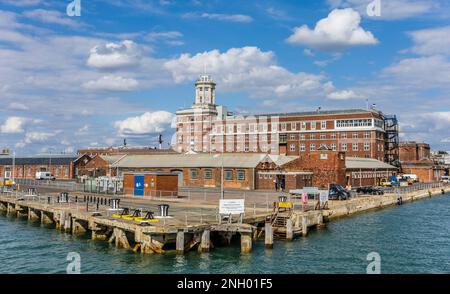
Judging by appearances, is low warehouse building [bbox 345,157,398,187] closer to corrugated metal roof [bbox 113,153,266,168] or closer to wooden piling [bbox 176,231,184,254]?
corrugated metal roof [bbox 113,153,266,168]

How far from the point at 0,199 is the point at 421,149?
13617 centimetres

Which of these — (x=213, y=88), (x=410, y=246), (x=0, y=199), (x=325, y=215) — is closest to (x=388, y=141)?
(x=213, y=88)

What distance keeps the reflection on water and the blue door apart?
15153mm

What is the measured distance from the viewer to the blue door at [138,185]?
60469mm

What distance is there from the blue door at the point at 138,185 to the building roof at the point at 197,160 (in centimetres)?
2147

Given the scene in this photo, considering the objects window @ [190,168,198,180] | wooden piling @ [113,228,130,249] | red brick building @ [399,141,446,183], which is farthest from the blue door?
red brick building @ [399,141,446,183]

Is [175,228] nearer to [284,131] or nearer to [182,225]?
[182,225]

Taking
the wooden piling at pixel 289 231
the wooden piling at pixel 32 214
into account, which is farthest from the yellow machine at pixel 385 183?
the wooden piling at pixel 32 214

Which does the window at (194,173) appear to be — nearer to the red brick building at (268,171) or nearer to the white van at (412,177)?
the red brick building at (268,171)

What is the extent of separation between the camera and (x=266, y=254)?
33875 millimetres

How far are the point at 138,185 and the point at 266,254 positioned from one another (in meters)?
31.1

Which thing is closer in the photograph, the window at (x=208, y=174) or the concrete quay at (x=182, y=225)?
the concrete quay at (x=182, y=225)

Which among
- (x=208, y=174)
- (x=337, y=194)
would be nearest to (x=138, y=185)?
(x=208, y=174)
